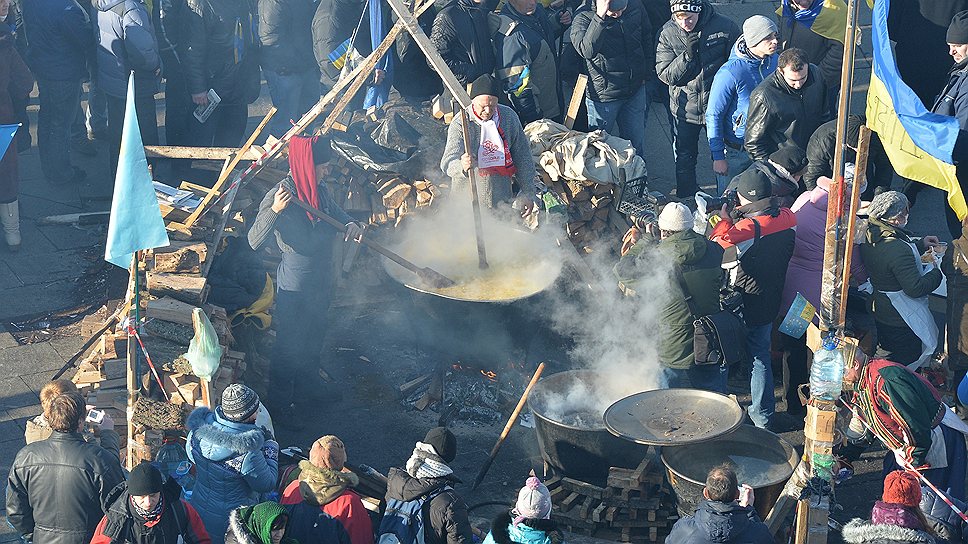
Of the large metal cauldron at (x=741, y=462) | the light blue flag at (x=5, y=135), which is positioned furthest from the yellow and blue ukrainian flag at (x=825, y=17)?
the light blue flag at (x=5, y=135)

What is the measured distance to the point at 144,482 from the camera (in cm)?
655

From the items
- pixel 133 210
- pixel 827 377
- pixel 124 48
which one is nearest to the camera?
pixel 827 377

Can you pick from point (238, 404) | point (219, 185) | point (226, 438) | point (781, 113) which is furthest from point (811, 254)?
point (219, 185)

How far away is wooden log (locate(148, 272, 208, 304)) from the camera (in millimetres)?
9789

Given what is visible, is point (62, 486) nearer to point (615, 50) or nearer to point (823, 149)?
point (823, 149)

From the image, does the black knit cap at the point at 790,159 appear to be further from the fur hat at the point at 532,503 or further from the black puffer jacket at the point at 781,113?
the fur hat at the point at 532,503

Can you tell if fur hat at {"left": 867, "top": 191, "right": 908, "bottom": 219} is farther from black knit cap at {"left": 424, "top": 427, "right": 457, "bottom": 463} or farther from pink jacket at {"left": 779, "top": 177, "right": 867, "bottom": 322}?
black knit cap at {"left": 424, "top": 427, "right": 457, "bottom": 463}

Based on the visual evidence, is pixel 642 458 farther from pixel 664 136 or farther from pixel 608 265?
pixel 664 136

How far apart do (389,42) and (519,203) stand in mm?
2088

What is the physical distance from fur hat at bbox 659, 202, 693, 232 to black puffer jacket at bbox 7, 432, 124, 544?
417cm

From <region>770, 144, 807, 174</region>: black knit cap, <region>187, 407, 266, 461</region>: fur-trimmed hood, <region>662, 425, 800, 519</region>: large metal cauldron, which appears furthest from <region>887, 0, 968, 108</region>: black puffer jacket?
<region>187, 407, 266, 461</region>: fur-trimmed hood

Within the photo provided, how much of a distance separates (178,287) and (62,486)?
2.85 metres

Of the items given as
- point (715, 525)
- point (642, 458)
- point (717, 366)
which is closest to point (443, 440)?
point (715, 525)

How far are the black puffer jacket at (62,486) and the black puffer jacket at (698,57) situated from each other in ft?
23.1
